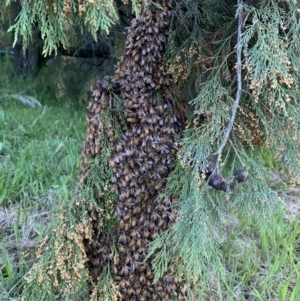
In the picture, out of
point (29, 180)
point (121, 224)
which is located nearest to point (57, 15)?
point (121, 224)

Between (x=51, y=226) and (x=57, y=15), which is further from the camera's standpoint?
(x=51, y=226)

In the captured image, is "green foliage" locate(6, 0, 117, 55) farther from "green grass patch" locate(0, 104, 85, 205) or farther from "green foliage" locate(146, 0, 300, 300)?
"green grass patch" locate(0, 104, 85, 205)

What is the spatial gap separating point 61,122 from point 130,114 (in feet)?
8.26

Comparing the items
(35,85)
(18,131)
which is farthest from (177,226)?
(35,85)

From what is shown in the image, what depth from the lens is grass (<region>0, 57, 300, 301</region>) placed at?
1.84 metres

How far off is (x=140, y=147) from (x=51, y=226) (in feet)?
3.01

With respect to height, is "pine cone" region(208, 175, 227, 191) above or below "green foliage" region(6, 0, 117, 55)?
below

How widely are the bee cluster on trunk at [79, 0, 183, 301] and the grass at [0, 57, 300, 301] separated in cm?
32

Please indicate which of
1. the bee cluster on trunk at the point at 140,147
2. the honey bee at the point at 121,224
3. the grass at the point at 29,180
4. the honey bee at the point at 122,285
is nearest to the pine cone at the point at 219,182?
the bee cluster on trunk at the point at 140,147

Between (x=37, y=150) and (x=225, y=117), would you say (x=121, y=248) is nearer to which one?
(x=225, y=117)

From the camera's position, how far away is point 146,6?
1.44 m

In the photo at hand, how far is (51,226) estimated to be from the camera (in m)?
2.12

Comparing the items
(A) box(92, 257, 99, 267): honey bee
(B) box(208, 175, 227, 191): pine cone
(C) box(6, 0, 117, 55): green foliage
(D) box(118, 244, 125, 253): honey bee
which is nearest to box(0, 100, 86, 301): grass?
(A) box(92, 257, 99, 267): honey bee

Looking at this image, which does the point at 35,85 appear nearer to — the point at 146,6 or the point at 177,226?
the point at 146,6
